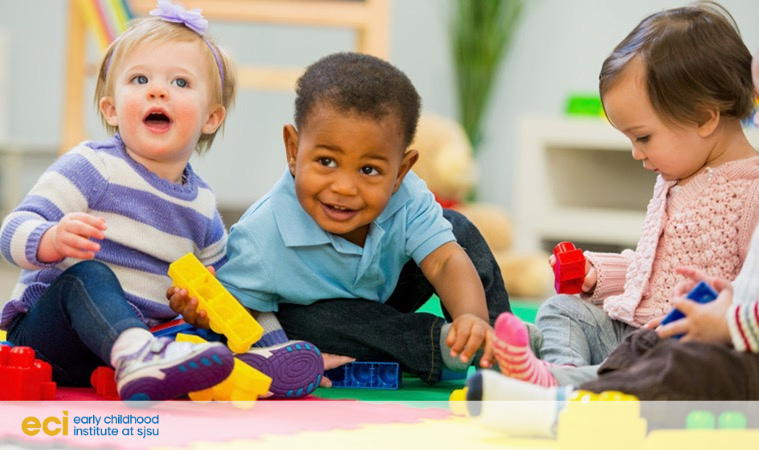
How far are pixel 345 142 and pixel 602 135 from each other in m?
1.83

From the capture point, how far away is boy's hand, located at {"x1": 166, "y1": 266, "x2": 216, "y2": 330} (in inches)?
43.0

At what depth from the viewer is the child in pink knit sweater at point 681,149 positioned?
114 cm

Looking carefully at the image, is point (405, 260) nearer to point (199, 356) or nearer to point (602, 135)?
point (199, 356)

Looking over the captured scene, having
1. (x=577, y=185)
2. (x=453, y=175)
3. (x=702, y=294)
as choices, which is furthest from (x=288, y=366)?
(x=577, y=185)

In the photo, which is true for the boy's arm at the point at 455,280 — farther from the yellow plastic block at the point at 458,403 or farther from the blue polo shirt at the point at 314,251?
the yellow plastic block at the point at 458,403

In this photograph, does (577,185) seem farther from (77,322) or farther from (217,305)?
(77,322)

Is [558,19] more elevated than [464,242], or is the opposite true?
[558,19]

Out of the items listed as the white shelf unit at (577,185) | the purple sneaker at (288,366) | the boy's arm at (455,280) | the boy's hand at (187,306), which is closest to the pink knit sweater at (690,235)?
the boy's arm at (455,280)

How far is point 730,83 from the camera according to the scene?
3.76 feet

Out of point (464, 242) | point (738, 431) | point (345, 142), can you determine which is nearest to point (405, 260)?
point (464, 242)

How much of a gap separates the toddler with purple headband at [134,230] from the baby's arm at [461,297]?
160mm

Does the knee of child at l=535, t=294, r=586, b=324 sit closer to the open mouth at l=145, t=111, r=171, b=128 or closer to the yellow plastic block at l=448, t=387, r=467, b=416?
the yellow plastic block at l=448, t=387, r=467, b=416

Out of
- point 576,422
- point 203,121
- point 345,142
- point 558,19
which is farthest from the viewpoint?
point 558,19

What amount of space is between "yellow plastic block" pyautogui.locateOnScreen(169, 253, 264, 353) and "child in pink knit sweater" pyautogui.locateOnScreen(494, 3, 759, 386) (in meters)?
0.34
